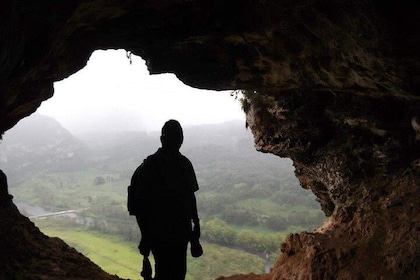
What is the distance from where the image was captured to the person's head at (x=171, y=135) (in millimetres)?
5215

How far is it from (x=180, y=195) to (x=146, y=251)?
1004 millimetres

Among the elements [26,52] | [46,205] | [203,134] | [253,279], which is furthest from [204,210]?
[203,134]

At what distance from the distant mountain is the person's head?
4327 inches

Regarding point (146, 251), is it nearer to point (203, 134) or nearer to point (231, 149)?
point (231, 149)

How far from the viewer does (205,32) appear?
627cm

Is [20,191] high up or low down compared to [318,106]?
up

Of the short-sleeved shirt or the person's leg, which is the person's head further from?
the person's leg

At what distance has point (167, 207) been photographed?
509 centimetres

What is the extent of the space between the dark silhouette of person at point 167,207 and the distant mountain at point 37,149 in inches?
4322

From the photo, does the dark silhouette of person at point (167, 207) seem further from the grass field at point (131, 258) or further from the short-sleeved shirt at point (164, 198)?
the grass field at point (131, 258)

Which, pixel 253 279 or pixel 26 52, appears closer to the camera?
Answer: pixel 26 52

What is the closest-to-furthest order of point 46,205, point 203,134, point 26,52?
point 26,52, point 46,205, point 203,134

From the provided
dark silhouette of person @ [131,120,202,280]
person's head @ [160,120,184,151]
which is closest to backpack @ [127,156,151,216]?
dark silhouette of person @ [131,120,202,280]

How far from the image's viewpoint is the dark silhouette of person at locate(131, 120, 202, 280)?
5074mm
